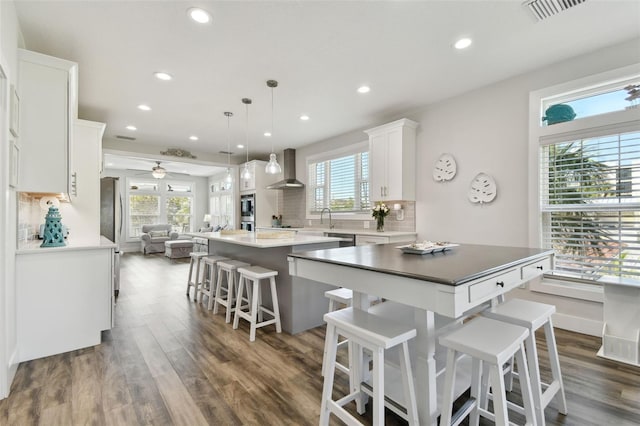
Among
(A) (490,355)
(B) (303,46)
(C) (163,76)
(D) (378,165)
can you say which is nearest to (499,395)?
(A) (490,355)

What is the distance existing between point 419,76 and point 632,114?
188cm

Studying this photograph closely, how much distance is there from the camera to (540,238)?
3062 mm

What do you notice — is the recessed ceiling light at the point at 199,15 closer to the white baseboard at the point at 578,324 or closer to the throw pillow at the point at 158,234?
the white baseboard at the point at 578,324

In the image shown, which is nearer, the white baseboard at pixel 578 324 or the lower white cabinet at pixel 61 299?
the lower white cabinet at pixel 61 299

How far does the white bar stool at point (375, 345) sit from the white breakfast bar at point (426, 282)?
113mm

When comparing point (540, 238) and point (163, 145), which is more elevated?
point (163, 145)

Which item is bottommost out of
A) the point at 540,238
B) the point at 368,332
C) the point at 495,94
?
the point at 368,332

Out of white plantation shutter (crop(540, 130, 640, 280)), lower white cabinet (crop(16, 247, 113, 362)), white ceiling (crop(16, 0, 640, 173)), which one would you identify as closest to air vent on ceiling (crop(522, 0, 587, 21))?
white ceiling (crop(16, 0, 640, 173))

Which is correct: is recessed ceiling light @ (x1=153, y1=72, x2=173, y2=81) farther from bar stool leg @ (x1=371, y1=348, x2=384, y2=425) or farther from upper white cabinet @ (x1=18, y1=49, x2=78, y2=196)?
bar stool leg @ (x1=371, y1=348, x2=384, y2=425)

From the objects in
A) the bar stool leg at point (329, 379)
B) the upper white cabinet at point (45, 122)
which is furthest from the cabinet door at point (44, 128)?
the bar stool leg at point (329, 379)

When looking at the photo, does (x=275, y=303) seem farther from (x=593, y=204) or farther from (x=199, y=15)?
(x=593, y=204)

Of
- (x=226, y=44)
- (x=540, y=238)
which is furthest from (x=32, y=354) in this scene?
(x=540, y=238)

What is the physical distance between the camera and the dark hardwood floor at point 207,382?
1.69m

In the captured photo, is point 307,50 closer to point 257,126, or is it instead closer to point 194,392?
point 257,126
